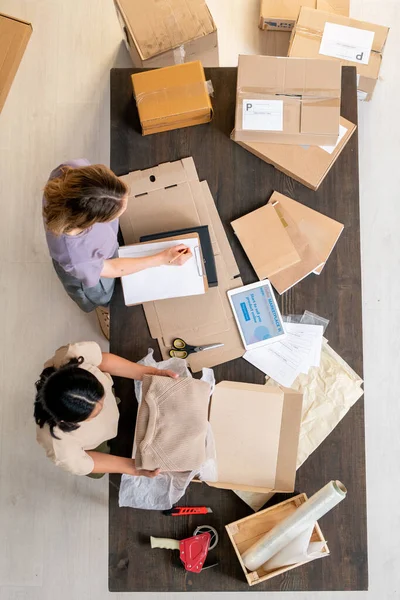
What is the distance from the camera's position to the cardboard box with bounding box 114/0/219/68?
6.40ft

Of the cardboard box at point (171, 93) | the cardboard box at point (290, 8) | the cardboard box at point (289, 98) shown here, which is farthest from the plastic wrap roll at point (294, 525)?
the cardboard box at point (290, 8)

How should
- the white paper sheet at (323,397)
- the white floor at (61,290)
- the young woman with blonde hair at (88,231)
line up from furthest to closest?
the white floor at (61,290) < the white paper sheet at (323,397) < the young woman with blonde hair at (88,231)

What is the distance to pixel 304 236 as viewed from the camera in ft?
5.32

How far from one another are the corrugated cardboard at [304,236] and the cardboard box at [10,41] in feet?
3.55

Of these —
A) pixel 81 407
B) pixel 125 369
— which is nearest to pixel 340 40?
pixel 125 369

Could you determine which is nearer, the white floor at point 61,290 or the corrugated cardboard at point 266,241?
the corrugated cardboard at point 266,241

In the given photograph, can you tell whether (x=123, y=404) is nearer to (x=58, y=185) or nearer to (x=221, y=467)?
(x=221, y=467)

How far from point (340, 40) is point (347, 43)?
0.10 ft

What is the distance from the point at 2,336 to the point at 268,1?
1857mm

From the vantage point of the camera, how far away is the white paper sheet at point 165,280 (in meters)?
1.55

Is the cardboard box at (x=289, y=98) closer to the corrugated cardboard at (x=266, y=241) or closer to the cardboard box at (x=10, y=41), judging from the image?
the corrugated cardboard at (x=266, y=241)

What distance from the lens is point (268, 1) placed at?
2.36m

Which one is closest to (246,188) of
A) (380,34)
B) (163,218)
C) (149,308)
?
(163,218)

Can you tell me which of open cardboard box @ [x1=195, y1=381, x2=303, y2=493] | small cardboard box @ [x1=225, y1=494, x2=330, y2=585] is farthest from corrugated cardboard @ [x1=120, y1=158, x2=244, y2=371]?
small cardboard box @ [x1=225, y1=494, x2=330, y2=585]
